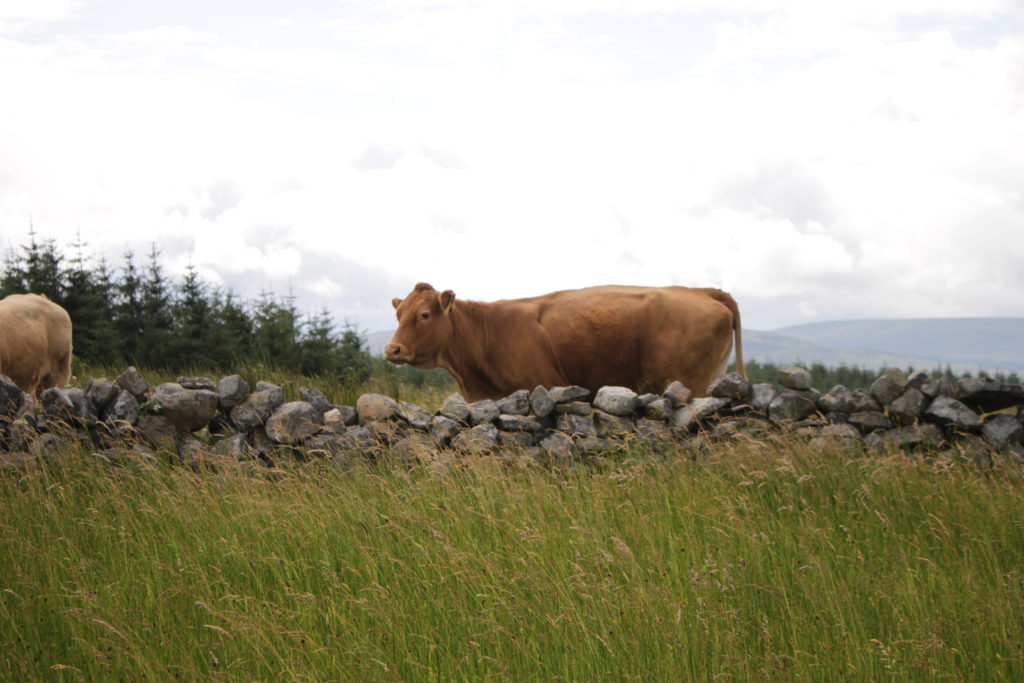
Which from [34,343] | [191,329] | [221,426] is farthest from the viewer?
[191,329]

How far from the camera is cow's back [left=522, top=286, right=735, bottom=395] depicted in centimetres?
1003

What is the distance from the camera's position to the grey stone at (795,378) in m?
8.15

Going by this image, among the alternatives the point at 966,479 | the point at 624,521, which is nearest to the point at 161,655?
the point at 624,521

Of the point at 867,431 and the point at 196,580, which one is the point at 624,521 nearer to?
the point at 196,580

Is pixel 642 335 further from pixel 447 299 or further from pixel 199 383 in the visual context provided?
pixel 199 383

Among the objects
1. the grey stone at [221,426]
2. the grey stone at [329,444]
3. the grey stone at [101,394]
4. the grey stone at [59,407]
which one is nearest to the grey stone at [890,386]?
the grey stone at [329,444]

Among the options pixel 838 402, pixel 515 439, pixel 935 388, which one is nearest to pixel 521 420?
pixel 515 439

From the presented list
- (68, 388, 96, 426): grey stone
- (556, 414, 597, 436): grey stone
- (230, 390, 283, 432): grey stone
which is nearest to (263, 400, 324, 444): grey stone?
(230, 390, 283, 432): grey stone

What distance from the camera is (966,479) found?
283 inches

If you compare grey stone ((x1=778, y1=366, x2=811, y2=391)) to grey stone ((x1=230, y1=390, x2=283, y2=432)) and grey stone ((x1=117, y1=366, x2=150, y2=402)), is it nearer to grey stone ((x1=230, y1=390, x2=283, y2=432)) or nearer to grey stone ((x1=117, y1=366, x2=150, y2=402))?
grey stone ((x1=230, y1=390, x2=283, y2=432))

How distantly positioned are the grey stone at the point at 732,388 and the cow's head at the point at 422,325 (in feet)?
11.8

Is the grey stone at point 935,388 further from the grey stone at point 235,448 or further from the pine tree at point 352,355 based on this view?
the pine tree at point 352,355

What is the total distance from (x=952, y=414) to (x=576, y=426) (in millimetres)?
3445

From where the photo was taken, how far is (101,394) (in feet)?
26.5
